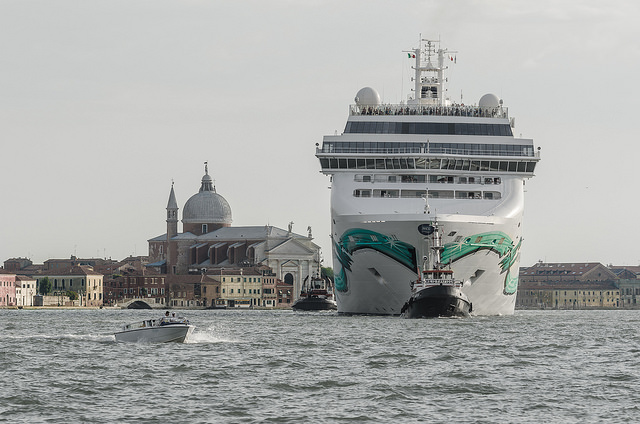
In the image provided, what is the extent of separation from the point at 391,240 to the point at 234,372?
33.0 meters

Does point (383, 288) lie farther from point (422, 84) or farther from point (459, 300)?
point (422, 84)

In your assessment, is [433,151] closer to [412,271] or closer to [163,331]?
[412,271]

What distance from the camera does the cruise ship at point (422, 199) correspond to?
262 ft

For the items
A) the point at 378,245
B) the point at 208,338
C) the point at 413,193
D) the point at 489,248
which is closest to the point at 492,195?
the point at 413,193

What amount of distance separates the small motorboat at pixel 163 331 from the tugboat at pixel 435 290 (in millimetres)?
19074

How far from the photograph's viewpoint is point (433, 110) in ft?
301

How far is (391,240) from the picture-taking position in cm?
7962

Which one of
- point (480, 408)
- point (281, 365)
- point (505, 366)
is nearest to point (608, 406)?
point (480, 408)

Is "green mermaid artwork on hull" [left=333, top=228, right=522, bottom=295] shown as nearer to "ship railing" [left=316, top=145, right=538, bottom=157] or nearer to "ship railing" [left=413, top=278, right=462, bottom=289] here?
"ship railing" [left=413, top=278, right=462, bottom=289]

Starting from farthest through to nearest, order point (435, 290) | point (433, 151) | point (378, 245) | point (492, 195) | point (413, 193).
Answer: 1. point (433, 151)
2. point (492, 195)
3. point (413, 193)
4. point (378, 245)
5. point (435, 290)

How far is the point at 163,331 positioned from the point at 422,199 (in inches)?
1015

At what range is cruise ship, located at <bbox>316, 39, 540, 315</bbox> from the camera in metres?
79.8

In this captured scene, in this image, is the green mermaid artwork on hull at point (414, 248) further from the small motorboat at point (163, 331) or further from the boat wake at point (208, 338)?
the small motorboat at point (163, 331)

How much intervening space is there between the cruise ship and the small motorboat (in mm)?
20333
